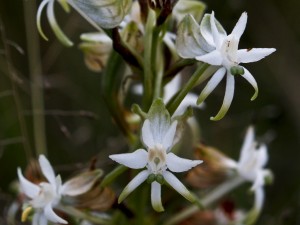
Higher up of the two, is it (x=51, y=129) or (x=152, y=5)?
(x=152, y=5)

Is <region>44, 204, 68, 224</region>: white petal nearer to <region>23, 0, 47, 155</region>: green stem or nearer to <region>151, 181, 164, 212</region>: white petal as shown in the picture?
<region>151, 181, 164, 212</region>: white petal

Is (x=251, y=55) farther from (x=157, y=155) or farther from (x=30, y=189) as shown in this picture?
(x=30, y=189)

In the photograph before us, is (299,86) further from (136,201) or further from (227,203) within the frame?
(136,201)

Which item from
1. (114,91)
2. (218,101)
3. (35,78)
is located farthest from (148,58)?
(218,101)

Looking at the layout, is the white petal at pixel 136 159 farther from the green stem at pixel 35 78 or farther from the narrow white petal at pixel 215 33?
the green stem at pixel 35 78

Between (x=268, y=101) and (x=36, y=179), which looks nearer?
(x=36, y=179)

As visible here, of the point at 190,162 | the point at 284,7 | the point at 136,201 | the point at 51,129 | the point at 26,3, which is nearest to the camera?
the point at 190,162

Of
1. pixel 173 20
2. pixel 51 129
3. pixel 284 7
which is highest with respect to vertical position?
pixel 173 20

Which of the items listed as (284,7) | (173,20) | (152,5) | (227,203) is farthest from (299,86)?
(152,5)
